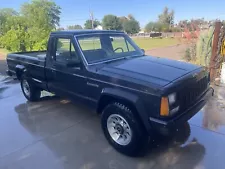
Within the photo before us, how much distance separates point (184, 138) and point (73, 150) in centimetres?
188

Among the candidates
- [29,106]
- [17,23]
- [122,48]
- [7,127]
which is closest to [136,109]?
[122,48]

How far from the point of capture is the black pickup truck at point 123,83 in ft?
8.75

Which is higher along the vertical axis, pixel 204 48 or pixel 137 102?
pixel 204 48

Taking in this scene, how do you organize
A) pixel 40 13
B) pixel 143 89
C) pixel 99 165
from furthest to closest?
pixel 40 13
pixel 99 165
pixel 143 89

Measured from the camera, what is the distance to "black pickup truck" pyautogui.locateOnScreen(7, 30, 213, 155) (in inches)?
105

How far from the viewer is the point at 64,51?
13.3 ft

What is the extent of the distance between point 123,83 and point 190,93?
988 mm

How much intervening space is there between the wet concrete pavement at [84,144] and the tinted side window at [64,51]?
0.94 meters

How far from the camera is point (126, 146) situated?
3.03m

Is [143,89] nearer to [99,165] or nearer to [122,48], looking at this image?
[99,165]

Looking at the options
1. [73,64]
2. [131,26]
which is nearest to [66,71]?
[73,64]

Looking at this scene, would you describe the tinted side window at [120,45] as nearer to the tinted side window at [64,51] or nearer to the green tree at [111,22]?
the tinted side window at [64,51]

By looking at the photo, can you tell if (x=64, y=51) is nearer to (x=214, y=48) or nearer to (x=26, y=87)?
(x=26, y=87)

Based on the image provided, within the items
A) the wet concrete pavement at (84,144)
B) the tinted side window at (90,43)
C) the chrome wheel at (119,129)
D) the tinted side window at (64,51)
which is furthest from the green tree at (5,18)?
the chrome wheel at (119,129)
